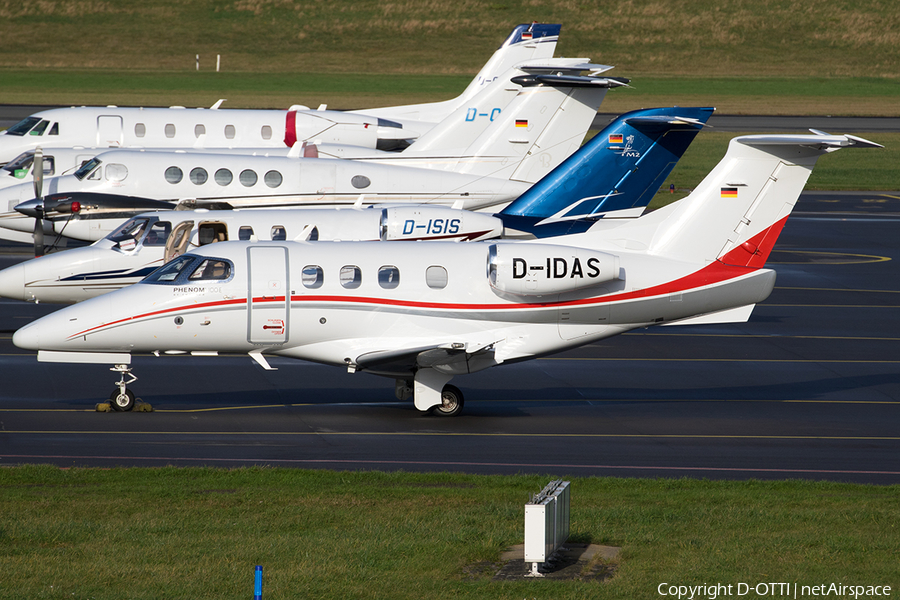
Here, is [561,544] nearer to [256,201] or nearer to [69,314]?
[69,314]

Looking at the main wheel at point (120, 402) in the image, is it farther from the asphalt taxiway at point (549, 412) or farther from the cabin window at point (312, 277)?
the cabin window at point (312, 277)

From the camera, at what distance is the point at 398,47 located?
131 meters

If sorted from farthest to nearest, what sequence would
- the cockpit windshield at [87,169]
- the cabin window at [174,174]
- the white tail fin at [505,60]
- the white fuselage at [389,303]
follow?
the white tail fin at [505,60]
the cabin window at [174,174]
the cockpit windshield at [87,169]
the white fuselage at [389,303]

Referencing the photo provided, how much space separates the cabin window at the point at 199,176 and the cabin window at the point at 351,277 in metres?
14.1

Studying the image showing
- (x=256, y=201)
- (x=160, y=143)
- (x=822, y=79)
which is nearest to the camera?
(x=256, y=201)

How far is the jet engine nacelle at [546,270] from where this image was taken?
73.3 ft

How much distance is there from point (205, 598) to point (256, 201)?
2349cm

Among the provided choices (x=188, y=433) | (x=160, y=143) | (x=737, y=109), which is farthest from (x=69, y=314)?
(x=737, y=109)

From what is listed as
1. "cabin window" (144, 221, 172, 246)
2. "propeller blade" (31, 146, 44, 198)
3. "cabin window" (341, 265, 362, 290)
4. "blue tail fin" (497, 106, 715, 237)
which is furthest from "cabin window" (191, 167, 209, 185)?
"cabin window" (341, 265, 362, 290)

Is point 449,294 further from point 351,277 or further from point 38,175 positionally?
point 38,175

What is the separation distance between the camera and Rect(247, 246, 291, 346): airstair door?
22.3 m

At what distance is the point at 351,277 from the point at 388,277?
0.71m

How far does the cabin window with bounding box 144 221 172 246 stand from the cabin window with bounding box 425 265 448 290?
763cm

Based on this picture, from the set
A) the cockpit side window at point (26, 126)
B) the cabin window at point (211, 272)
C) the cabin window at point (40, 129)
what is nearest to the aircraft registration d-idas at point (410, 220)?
the cabin window at point (211, 272)
